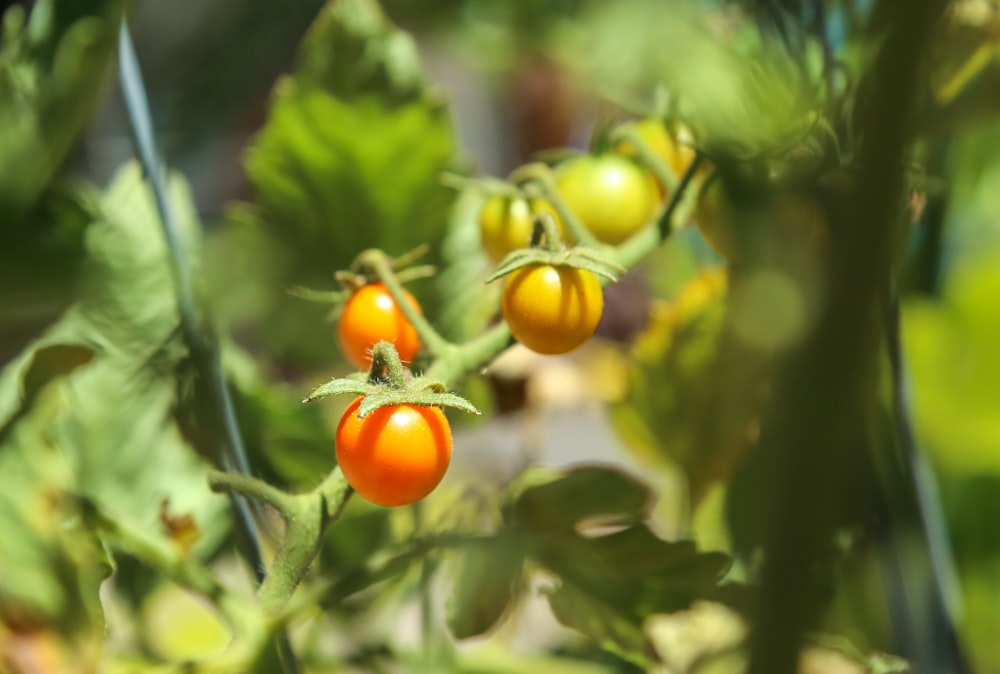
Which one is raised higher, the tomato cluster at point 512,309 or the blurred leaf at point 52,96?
the blurred leaf at point 52,96

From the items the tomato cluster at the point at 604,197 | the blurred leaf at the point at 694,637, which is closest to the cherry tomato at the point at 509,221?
the tomato cluster at the point at 604,197

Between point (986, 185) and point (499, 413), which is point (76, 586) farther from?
point (986, 185)

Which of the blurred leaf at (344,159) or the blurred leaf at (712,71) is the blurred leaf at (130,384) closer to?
the blurred leaf at (344,159)

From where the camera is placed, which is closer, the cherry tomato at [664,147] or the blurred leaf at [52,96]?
the blurred leaf at [52,96]

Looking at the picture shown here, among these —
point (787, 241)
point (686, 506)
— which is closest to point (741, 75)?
point (787, 241)

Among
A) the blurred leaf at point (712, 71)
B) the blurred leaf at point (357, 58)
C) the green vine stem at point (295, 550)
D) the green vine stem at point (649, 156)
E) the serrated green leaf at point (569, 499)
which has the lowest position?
the serrated green leaf at point (569, 499)

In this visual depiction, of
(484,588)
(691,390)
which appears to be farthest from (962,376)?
(484,588)

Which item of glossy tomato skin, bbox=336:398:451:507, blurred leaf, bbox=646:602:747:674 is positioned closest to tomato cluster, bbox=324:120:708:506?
glossy tomato skin, bbox=336:398:451:507
